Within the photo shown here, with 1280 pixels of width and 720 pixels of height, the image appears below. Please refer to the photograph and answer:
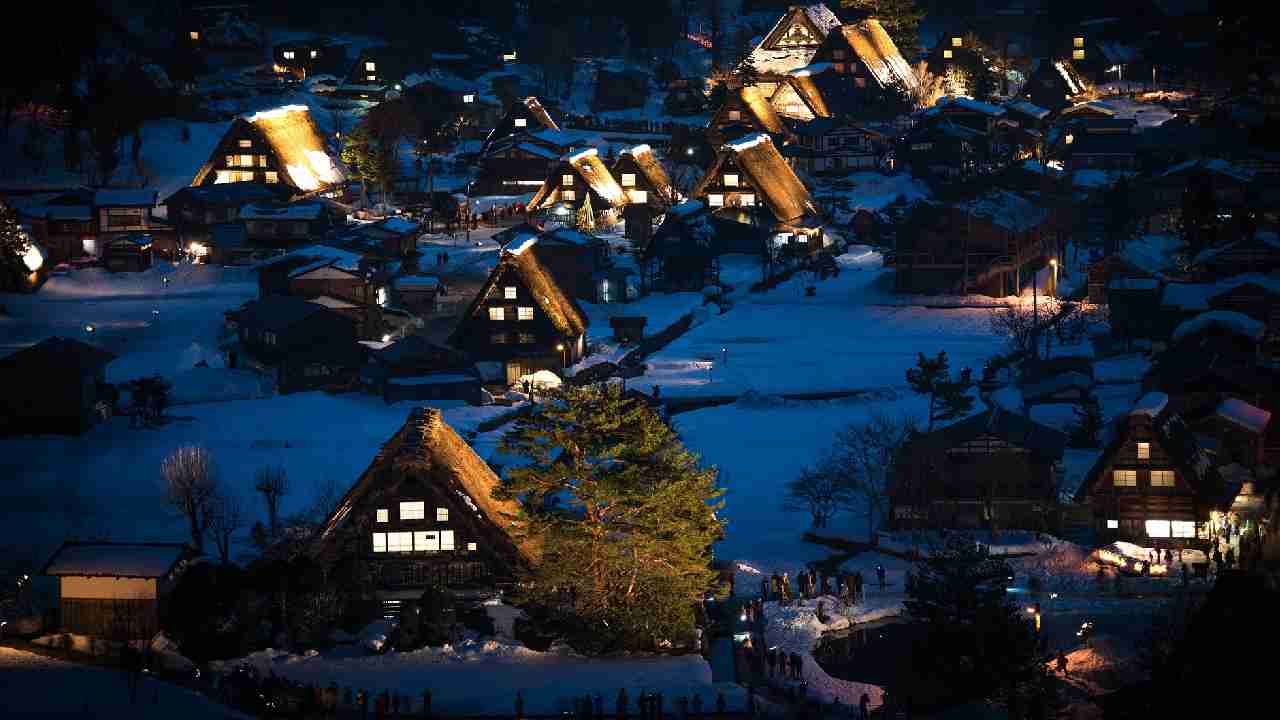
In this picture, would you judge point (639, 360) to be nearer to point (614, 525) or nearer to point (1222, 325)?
point (1222, 325)

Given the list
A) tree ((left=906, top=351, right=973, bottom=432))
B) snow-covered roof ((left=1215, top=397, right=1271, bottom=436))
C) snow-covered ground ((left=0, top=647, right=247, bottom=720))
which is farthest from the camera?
tree ((left=906, top=351, right=973, bottom=432))

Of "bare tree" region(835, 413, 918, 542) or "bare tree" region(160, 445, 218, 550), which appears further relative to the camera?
"bare tree" region(835, 413, 918, 542)

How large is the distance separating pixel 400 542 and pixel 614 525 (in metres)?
3.92

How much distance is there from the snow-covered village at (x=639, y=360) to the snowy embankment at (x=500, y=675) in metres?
0.10

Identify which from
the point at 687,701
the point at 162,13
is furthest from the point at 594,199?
the point at 687,701

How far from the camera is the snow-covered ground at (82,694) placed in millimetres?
33969

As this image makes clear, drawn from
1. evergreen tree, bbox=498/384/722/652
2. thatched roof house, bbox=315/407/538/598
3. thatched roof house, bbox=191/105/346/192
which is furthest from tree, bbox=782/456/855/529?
thatched roof house, bbox=191/105/346/192

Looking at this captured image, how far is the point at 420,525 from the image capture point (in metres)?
39.7

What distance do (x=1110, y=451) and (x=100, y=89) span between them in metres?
41.2

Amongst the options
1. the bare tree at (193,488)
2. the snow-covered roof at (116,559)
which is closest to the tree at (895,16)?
the bare tree at (193,488)

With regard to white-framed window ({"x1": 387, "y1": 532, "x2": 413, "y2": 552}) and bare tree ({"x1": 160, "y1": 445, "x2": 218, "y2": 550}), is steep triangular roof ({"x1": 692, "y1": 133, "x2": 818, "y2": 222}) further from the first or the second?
white-framed window ({"x1": 387, "y1": 532, "x2": 413, "y2": 552})

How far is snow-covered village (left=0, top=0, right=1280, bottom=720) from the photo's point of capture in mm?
36750

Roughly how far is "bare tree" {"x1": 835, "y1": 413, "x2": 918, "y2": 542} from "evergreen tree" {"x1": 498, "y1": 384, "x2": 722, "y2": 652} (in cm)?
640

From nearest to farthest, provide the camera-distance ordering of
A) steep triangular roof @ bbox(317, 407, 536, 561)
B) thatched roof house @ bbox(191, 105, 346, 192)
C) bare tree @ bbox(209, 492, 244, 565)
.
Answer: steep triangular roof @ bbox(317, 407, 536, 561)
bare tree @ bbox(209, 492, 244, 565)
thatched roof house @ bbox(191, 105, 346, 192)
